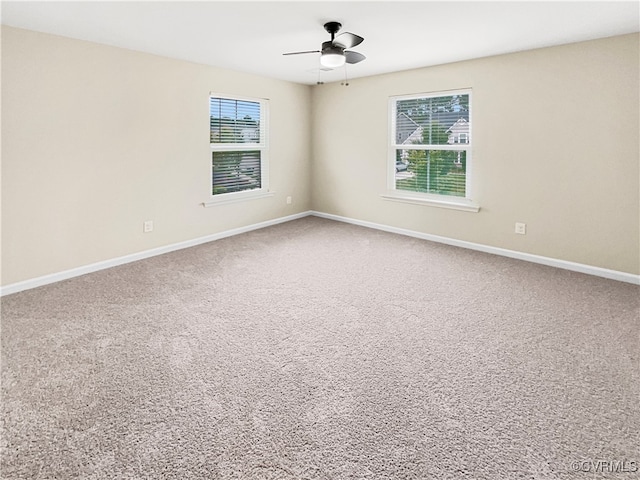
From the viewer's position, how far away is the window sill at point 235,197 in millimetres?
5138

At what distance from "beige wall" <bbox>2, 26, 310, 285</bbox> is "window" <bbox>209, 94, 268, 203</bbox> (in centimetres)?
18

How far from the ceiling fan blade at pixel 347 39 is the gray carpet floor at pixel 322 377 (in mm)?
2037

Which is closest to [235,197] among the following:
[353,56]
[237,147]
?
[237,147]

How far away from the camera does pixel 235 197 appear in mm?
5441

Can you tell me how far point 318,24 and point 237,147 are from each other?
250 cm

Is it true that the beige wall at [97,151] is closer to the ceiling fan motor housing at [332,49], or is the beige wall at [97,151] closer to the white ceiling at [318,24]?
the white ceiling at [318,24]

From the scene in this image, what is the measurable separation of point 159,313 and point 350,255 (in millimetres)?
2220

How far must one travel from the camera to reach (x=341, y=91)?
588 centimetres

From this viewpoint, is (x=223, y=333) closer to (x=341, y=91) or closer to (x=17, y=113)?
(x=17, y=113)

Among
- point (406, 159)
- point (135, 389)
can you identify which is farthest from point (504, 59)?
point (135, 389)

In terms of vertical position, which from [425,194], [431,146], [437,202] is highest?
[431,146]

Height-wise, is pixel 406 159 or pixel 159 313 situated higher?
pixel 406 159

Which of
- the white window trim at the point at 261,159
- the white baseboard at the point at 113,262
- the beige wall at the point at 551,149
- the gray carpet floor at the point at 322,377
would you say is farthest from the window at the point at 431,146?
the white baseboard at the point at 113,262

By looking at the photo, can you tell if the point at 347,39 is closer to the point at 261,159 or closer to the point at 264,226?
the point at 261,159
